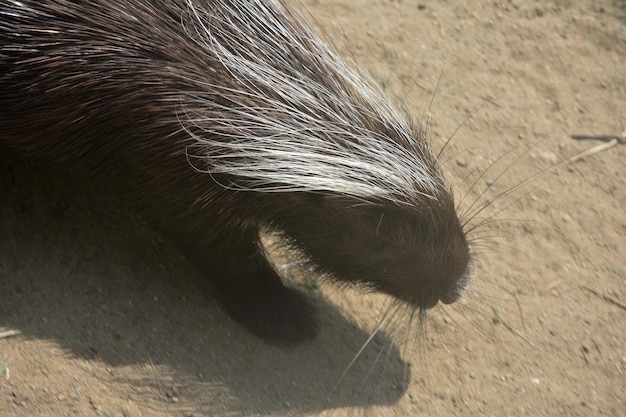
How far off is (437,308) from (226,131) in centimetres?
154

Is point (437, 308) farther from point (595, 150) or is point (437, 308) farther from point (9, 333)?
point (9, 333)

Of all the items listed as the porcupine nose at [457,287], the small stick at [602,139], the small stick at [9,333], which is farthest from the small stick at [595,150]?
the small stick at [9,333]

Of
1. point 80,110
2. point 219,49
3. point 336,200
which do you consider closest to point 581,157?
point 336,200

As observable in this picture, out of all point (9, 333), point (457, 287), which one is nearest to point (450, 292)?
point (457, 287)

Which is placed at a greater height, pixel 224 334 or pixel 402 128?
pixel 402 128

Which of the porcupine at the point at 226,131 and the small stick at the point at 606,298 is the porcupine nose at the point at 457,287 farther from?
the small stick at the point at 606,298

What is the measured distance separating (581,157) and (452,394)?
6.66 feet

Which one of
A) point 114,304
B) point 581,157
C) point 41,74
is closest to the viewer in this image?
point 41,74

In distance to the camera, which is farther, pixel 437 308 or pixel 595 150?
pixel 595 150

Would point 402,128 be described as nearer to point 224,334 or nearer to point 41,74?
point 224,334

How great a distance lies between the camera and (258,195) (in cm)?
293

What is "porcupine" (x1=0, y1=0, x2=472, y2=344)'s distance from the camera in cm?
281

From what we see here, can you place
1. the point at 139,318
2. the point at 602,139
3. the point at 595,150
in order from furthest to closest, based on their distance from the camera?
the point at 602,139 → the point at 595,150 → the point at 139,318

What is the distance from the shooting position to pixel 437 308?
3.80 m
